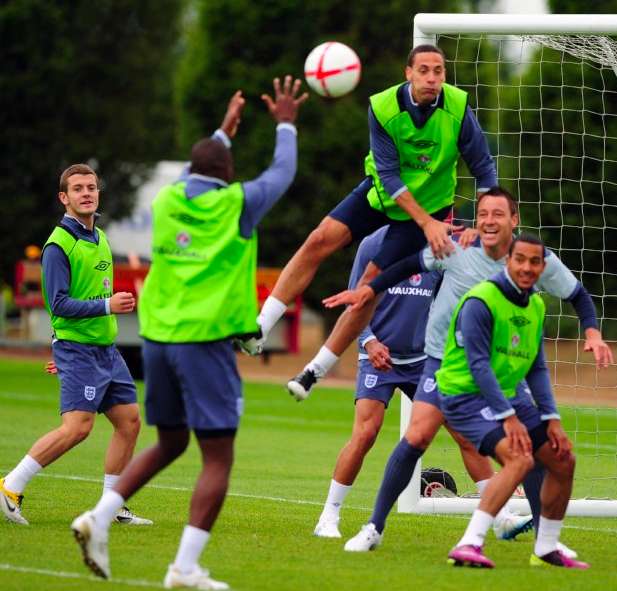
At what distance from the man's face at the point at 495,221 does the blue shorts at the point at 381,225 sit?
932mm

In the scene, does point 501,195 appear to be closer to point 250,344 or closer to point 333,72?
point 333,72

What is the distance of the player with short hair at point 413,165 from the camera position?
9078 millimetres

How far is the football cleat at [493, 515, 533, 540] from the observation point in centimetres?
1010

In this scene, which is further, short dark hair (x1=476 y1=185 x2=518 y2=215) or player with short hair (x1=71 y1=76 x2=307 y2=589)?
short dark hair (x1=476 y1=185 x2=518 y2=215)

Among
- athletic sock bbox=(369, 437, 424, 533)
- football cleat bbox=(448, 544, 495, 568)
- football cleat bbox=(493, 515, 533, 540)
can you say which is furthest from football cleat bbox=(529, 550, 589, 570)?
football cleat bbox=(493, 515, 533, 540)

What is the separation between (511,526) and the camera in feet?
33.4

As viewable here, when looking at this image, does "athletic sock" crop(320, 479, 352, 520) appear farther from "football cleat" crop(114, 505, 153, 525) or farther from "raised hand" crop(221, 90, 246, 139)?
"raised hand" crop(221, 90, 246, 139)

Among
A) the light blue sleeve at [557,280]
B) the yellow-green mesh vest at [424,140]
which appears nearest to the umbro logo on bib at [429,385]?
the light blue sleeve at [557,280]

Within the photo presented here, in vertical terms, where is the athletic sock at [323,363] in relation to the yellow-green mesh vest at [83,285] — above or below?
below

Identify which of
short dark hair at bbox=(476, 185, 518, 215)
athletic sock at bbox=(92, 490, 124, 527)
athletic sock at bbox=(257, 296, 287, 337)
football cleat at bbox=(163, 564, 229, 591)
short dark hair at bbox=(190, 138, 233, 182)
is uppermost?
short dark hair at bbox=(190, 138, 233, 182)

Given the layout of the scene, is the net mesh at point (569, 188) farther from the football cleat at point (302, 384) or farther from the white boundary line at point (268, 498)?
the football cleat at point (302, 384)

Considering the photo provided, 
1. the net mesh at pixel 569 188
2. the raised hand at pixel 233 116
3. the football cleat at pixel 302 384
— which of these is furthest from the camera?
the net mesh at pixel 569 188

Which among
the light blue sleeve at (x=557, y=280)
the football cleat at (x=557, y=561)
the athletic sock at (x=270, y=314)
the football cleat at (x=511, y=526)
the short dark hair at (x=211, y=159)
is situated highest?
the short dark hair at (x=211, y=159)

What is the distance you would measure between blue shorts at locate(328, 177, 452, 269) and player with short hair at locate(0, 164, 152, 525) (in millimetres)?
1667
